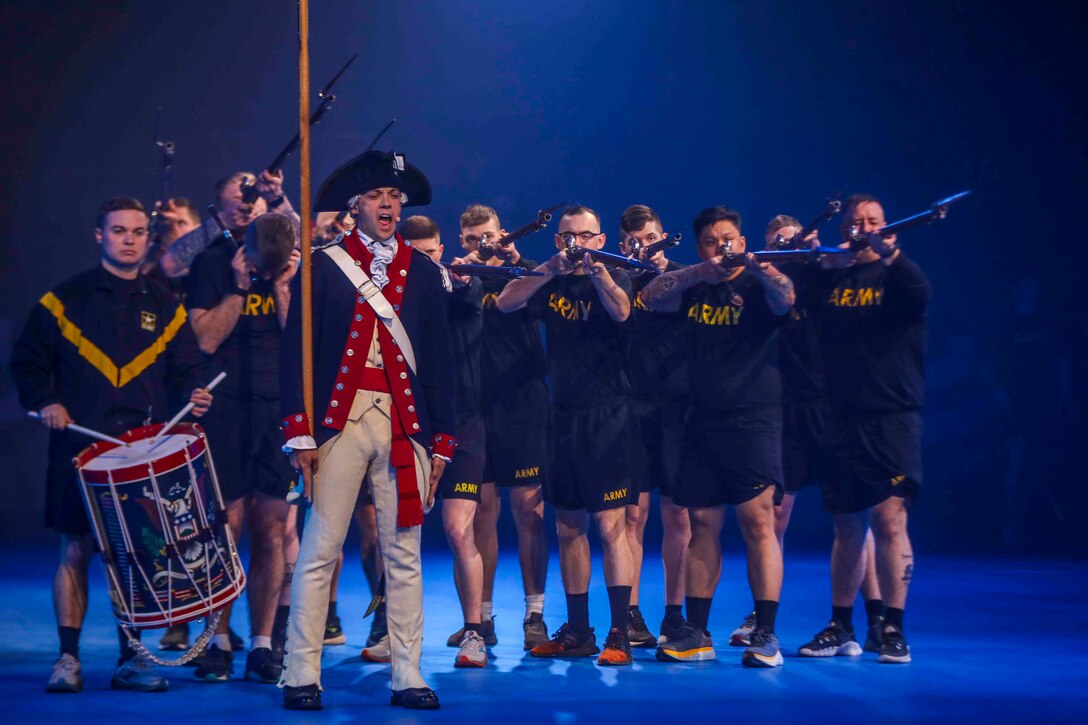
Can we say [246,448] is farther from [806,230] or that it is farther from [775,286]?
[806,230]

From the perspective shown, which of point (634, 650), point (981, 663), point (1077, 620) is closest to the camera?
point (981, 663)

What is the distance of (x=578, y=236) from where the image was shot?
5129 millimetres

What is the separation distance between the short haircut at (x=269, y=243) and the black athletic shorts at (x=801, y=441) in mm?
2513

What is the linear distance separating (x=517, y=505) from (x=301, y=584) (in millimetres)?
1783

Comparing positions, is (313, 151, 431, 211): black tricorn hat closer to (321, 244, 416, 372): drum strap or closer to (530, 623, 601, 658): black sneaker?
(321, 244, 416, 372): drum strap

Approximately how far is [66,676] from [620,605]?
2.12 meters

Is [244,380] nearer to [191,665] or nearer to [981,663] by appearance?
[191,665]

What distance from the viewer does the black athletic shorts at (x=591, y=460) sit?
500 centimetres

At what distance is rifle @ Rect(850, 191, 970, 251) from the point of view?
4902 mm

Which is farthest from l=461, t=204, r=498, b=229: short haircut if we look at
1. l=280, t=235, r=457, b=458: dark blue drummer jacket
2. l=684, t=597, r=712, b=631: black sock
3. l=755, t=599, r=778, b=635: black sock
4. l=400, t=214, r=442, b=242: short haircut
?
l=755, t=599, r=778, b=635: black sock

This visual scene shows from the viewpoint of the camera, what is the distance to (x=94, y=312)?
14.5 feet

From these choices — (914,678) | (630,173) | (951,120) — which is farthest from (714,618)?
(951,120)

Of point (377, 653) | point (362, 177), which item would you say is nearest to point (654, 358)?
point (377, 653)

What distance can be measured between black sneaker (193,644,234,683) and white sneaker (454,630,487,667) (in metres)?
0.88
